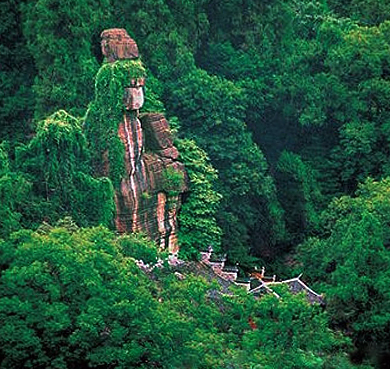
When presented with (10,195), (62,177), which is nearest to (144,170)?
(62,177)

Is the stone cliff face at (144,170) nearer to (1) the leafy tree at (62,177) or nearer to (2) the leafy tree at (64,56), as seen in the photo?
(1) the leafy tree at (62,177)

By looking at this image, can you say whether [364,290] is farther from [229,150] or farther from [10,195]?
[229,150]

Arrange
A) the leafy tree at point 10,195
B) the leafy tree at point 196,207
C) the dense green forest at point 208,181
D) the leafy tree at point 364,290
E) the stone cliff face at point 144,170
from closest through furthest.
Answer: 1. the dense green forest at point 208,181
2. the leafy tree at point 10,195
3. the leafy tree at point 364,290
4. the stone cliff face at point 144,170
5. the leafy tree at point 196,207

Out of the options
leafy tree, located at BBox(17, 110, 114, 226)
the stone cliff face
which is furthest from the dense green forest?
the stone cliff face

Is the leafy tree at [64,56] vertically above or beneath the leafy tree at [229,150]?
above

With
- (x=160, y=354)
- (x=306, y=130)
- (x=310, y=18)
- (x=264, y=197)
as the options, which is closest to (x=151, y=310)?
(x=160, y=354)

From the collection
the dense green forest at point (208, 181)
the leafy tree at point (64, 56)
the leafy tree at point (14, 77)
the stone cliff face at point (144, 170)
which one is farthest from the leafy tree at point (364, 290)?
the leafy tree at point (14, 77)

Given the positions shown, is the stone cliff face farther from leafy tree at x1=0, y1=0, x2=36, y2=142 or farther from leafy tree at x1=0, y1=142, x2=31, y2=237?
leafy tree at x1=0, y1=0, x2=36, y2=142
